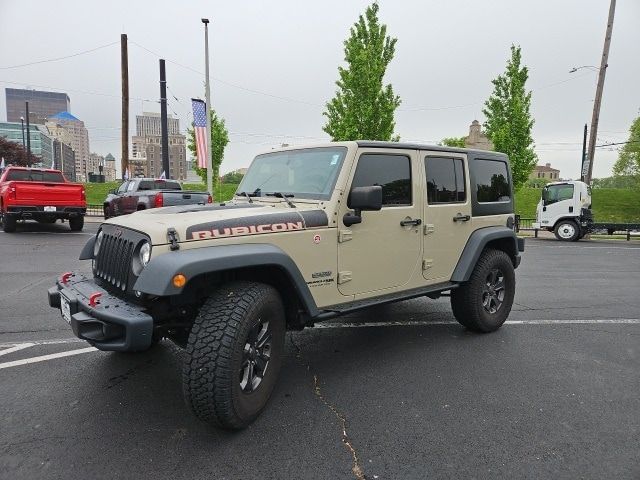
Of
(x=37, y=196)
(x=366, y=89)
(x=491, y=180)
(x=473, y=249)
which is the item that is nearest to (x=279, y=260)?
(x=473, y=249)

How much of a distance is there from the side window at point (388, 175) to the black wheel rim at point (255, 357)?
4.31 ft

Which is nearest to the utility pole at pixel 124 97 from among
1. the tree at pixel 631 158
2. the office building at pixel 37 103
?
the tree at pixel 631 158

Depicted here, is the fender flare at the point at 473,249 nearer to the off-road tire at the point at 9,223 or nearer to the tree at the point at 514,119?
the off-road tire at the point at 9,223

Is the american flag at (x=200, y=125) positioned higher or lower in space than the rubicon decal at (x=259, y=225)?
higher

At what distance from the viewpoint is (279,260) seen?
9.47 ft

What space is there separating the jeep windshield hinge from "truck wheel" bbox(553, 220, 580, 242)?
18066 mm

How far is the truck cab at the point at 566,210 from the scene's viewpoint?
17.2 metres

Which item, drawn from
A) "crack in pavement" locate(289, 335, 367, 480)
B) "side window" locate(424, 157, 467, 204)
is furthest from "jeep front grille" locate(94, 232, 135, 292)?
"side window" locate(424, 157, 467, 204)

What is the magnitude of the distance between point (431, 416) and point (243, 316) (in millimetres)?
1430

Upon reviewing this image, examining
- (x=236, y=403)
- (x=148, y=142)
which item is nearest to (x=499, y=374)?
(x=236, y=403)

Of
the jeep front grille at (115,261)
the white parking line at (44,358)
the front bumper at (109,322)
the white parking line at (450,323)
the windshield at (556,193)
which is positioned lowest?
the white parking line at (450,323)

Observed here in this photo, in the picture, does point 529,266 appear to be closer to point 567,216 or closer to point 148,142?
point 567,216

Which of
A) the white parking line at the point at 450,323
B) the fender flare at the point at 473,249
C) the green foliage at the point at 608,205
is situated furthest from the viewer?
the green foliage at the point at 608,205

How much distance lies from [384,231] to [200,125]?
53.8ft
